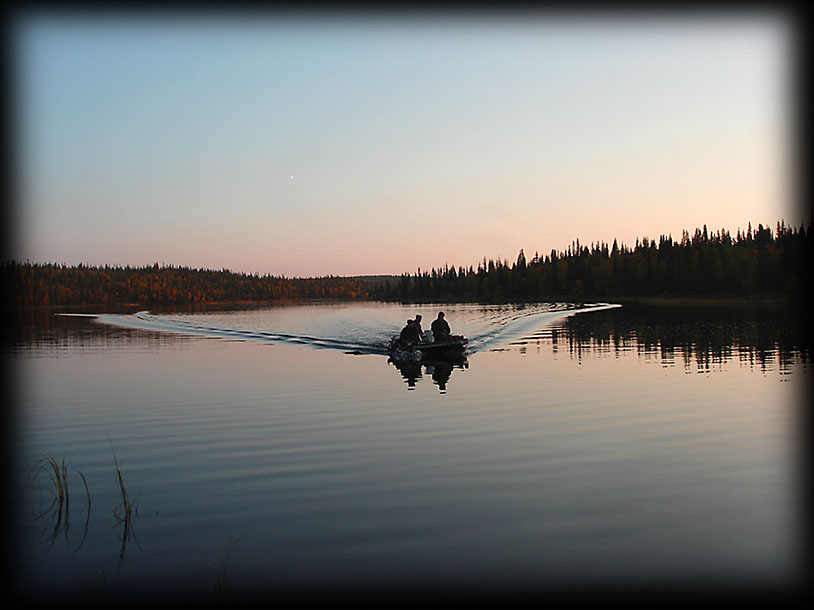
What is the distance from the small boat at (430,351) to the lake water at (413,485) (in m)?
7.82

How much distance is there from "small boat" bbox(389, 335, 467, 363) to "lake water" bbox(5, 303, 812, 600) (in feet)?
25.7

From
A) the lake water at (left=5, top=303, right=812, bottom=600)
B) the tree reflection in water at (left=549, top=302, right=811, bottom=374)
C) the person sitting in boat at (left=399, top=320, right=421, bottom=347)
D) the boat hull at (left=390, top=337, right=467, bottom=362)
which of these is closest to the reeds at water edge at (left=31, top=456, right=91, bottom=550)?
the lake water at (left=5, top=303, right=812, bottom=600)

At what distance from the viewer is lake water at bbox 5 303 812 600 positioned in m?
8.31

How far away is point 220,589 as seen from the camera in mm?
7758

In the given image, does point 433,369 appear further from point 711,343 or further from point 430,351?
point 711,343

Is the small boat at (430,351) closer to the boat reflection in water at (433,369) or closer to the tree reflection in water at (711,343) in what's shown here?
the boat reflection in water at (433,369)

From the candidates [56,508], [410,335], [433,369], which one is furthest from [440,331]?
[56,508]

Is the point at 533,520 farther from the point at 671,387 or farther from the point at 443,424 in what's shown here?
the point at 671,387

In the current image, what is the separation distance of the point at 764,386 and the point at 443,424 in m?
12.4

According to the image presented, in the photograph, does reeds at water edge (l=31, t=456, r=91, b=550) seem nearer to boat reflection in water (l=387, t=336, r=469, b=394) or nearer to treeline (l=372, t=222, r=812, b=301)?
boat reflection in water (l=387, t=336, r=469, b=394)

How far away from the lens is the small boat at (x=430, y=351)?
33822 mm

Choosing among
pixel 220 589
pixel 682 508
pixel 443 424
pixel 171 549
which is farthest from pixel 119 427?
pixel 682 508

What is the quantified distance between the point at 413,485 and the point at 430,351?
2281cm

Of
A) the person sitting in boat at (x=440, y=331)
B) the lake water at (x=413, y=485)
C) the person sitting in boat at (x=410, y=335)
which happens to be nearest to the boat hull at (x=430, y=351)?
the person sitting in boat at (x=410, y=335)
